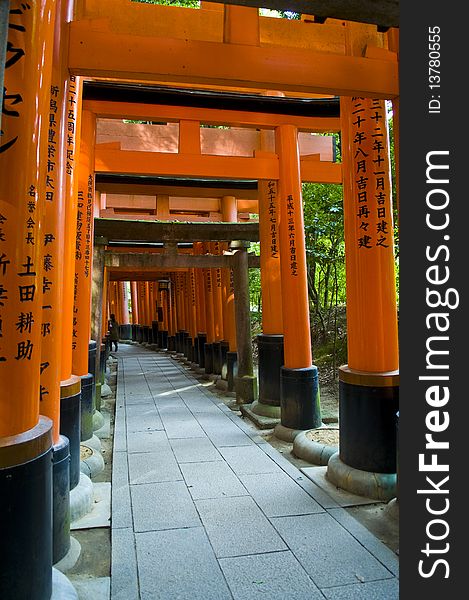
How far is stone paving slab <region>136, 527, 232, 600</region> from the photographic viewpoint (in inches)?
102

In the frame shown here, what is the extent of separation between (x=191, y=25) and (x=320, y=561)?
20.3ft

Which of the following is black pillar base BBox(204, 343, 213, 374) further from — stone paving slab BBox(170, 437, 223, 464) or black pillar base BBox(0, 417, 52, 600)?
black pillar base BBox(0, 417, 52, 600)

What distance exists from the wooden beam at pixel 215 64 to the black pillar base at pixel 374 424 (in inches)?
97.8

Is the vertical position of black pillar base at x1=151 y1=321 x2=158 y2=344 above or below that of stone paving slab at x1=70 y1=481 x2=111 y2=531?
above

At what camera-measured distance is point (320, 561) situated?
2930 millimetres

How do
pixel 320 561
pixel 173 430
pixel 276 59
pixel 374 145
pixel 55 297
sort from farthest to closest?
pixel 173 430
pixel 374 145
pixel 276 59
pixel 55 297
pixel 320 561

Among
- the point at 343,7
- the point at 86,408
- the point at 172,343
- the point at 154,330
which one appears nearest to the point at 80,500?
the point at 86,408

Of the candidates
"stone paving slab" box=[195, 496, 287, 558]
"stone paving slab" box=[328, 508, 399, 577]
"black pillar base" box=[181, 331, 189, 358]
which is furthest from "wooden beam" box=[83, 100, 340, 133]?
"black pillar base" box=[181, 331, 189, 358]

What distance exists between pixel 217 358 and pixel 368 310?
24.8 ft

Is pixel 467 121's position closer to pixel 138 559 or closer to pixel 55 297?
pixel 55 297

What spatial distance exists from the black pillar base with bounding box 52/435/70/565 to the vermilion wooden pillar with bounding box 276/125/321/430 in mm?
3459

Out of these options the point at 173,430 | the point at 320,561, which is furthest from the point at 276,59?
the point at 173,430

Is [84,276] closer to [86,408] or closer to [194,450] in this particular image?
[86,408]

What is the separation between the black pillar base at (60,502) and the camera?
9.51 feet
